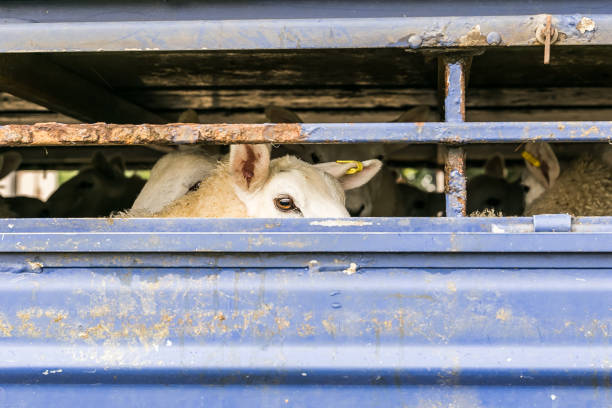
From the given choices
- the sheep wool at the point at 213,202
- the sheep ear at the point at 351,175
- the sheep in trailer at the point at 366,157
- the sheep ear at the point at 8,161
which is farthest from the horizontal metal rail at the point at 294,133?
the sheep ear at the point at 8,161

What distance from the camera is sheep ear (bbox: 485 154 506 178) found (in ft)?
19.4

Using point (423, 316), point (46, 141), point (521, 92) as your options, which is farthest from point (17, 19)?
point (521, 92)

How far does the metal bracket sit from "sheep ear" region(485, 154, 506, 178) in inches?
165

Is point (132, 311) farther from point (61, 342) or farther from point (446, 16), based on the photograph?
point (446, 16)

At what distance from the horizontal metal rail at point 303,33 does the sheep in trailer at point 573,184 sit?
240 centimetres

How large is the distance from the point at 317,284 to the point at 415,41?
32.4 inches

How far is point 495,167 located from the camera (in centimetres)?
604

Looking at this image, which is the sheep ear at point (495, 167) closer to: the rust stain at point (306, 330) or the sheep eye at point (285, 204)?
the sheep eye at point (285, 204)

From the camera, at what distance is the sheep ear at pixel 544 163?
4.57 m

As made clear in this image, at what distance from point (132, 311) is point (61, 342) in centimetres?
23

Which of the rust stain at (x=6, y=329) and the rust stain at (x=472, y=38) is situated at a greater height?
the rust stain at (x=472, y=38)

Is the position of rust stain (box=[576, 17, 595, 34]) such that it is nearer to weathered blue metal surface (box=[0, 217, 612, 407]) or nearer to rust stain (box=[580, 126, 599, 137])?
rust stain (box=[580, 126, 599, 137])

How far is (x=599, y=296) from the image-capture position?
1810 mm

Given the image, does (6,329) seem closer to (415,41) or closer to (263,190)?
(263,190)
